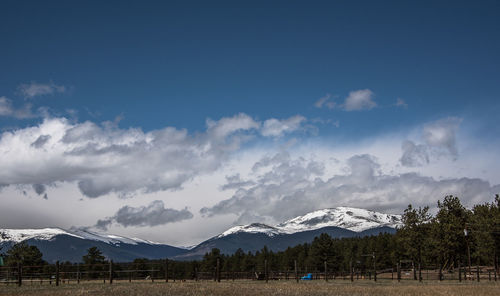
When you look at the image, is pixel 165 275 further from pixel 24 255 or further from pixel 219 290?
pixel 24 255

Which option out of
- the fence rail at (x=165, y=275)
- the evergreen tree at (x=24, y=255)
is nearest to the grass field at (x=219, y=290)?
the fence rail at (x=165, y=275)

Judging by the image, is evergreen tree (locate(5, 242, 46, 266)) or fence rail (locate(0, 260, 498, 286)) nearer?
fence rail (locate(0, 260, 498, 286))

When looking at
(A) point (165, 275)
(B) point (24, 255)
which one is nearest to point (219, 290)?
(A) point (165, 275)

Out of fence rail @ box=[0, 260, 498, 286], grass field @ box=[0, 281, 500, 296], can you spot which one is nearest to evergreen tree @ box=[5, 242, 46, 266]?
fence rail @ box=[0, 260, 498, 286]

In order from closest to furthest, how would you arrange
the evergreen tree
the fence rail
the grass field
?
1. the grass field
2. the fence rail
3. the evergreen tree

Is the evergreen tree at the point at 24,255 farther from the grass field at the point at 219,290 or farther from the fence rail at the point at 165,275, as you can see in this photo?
the grass field at the point at 219,290

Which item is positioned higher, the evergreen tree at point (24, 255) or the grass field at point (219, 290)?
the grass field at point (219, 290)

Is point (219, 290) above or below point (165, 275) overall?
above

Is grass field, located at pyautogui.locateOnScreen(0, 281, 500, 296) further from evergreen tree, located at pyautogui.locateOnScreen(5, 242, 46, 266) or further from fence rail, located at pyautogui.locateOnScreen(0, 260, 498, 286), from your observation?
evergreen tree, located at pyautogui.locateOnScreen(5, 242, 46, 266)

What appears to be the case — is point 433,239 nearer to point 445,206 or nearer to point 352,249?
point 445,206

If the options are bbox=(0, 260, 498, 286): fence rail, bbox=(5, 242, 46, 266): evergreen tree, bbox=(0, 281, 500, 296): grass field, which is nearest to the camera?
bbox=(0, 281, 500, 296): grass field

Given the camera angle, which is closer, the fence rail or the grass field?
the grass field

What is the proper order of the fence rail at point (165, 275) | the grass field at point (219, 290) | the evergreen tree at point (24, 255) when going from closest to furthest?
the grass field at point (219, 290), the fence rail at point (165, 275), the evergreen tree at point (24, 255)

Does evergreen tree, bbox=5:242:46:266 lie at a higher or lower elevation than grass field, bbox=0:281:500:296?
lower
